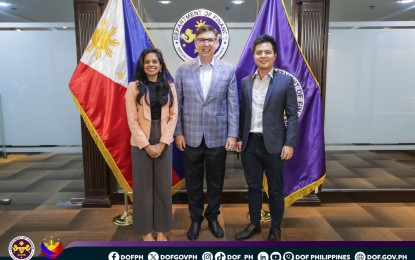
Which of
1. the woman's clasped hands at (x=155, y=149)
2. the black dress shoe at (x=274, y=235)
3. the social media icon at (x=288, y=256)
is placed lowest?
the black dress shoe at (x=274, y=235)

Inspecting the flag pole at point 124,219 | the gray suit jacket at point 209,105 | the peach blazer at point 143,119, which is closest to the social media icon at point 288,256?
the gray suit jacket at point 209,105

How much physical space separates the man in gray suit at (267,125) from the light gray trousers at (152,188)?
22.2 inches

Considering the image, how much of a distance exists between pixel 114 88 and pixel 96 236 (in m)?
1.13

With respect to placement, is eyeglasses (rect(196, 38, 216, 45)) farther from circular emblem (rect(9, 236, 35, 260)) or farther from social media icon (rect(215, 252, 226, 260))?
circular emblem (rect(9, 236, 35, 260))

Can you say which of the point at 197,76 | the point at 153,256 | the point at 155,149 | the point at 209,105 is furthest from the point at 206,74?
the point at 153,256

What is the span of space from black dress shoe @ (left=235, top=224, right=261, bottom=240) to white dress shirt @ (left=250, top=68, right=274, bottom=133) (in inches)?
29.6

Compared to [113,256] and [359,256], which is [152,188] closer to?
[113,256]

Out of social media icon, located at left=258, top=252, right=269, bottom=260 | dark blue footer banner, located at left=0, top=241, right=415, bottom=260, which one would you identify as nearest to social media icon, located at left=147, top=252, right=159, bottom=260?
dark blue footer banner, located at left=0, top=241, right=415, bottom=260

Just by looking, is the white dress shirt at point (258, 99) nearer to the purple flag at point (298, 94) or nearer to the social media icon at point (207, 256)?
the purple flag at point (298, 94)

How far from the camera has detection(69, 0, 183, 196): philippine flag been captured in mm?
2604

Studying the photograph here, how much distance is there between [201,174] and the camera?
8.18 feet

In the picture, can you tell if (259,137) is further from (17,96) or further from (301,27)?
(17,96)

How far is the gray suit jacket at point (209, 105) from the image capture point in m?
Result: 2.32

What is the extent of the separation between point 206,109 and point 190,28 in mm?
957
